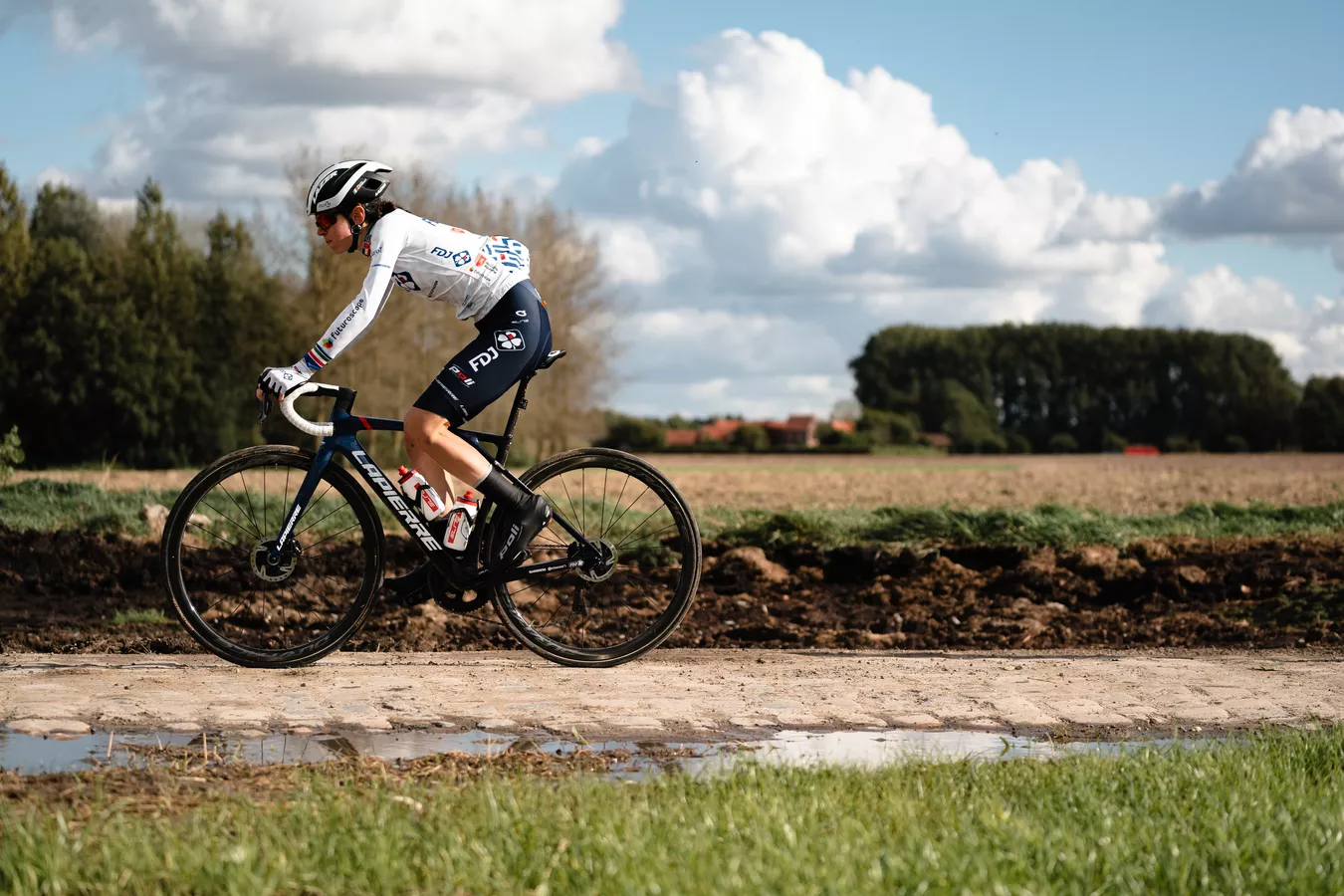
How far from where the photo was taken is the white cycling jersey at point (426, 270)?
6.32 meters

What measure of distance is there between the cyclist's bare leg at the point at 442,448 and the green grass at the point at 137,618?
9.67ft

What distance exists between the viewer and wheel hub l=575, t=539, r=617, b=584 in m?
7.01

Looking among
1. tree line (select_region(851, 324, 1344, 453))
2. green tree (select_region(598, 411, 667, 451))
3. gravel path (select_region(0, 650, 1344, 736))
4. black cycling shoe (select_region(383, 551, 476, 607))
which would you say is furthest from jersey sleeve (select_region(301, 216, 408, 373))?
tree line (select_region(851, 324, 1344, 453))

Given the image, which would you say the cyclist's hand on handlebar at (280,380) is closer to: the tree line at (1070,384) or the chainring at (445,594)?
the chainring at (445,594)

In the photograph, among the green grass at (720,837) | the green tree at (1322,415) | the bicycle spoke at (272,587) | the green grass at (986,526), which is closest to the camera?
the green grass at (720,837)

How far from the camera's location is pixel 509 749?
5.26 meters

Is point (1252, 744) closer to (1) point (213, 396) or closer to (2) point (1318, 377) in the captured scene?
(1) point (213, 396)

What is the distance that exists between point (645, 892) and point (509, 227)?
134ft

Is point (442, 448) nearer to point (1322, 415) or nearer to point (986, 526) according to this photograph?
point (986, 526)

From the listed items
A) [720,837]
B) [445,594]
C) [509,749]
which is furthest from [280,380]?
[720,837]

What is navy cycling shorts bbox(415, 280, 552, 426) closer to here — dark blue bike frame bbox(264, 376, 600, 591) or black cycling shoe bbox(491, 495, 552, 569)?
dark blue bike frame bbox(264, 376, 600, 591)

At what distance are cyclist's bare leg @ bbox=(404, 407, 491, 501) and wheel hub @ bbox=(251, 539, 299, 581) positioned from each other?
0.78 meters

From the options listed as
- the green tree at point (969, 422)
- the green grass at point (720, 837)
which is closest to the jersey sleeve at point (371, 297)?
the green grass at point (720, 837)

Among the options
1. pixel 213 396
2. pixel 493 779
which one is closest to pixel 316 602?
pixel 493 779
